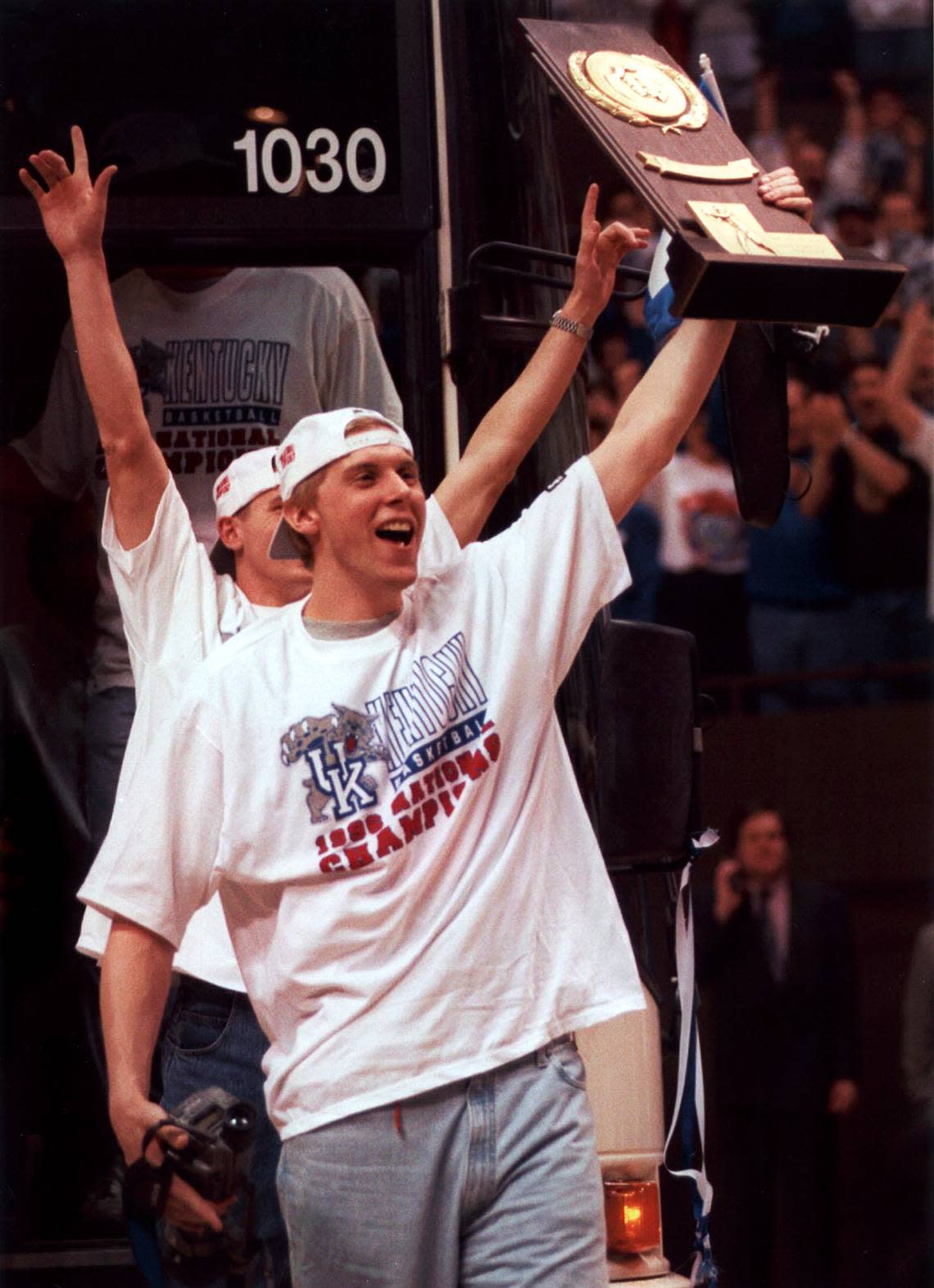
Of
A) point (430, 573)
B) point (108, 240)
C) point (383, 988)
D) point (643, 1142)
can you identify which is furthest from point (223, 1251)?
point (108, 240)

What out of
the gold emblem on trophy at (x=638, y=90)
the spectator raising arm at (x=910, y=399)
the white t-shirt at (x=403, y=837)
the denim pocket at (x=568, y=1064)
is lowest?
Result: the denim pocket at (x=568, y=1064)

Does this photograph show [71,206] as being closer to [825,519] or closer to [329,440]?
[329,440]

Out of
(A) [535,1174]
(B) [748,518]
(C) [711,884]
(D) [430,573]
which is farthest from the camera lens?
(C) [711,884]

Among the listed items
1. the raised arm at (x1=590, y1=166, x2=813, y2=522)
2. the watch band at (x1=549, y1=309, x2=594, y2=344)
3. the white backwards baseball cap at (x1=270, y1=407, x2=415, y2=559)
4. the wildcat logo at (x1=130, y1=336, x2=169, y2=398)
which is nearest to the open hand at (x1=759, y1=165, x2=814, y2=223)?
the raised arm at (x1=590, y1=166, x2=813, y2=522)

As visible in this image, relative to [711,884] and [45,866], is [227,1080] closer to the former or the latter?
[45,866]

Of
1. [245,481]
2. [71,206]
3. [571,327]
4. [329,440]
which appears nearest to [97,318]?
Result: [71,206]

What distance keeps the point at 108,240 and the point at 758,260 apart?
1387 mm

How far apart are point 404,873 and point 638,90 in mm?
1356

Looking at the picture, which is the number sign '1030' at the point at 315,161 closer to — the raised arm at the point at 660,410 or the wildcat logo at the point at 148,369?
the wildcat logo at the point at 148,369

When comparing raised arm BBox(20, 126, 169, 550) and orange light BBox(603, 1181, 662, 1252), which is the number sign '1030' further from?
orange light BBox(603, 1181, 662, 1252)

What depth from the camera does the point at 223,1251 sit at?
315 centimetres

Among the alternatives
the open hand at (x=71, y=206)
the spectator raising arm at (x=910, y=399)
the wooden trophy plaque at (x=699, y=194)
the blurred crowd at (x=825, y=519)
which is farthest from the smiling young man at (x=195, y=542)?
the spectator raising arm at (x=910, y=399)

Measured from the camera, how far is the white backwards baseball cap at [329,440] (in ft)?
10.9

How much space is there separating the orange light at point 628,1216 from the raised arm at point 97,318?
4.59 ft
